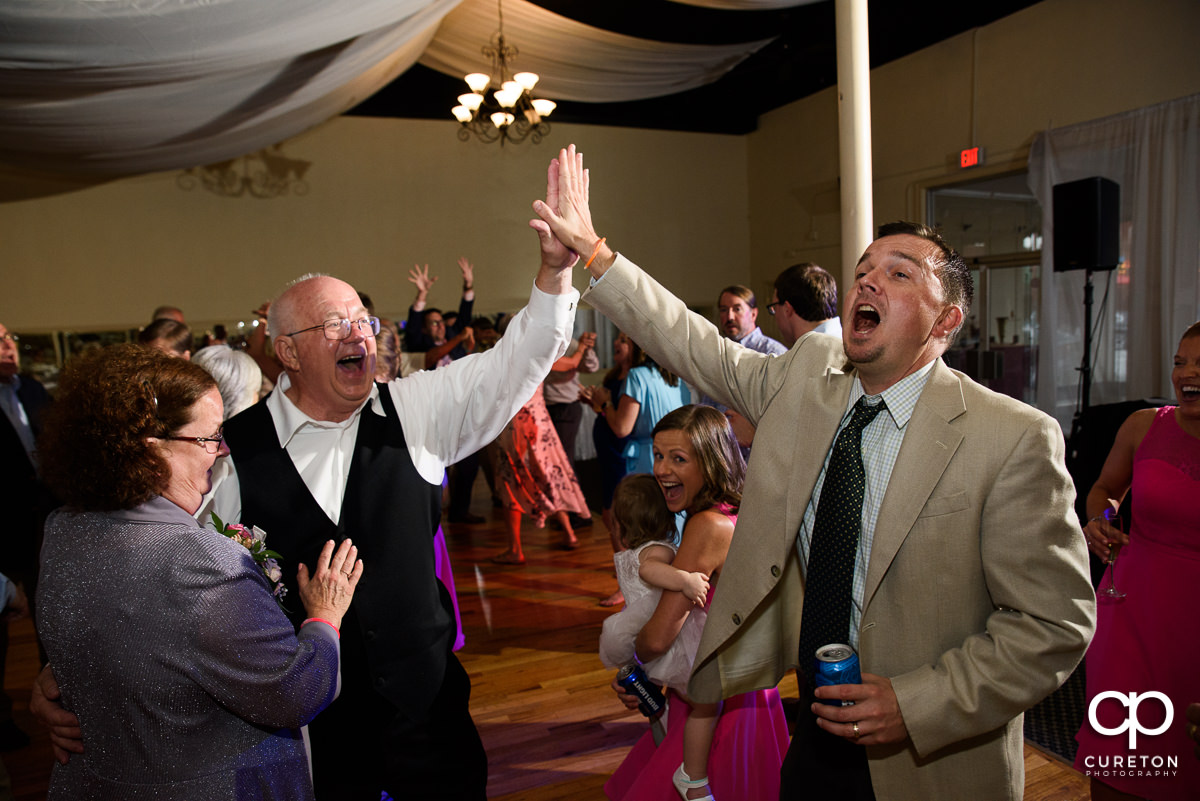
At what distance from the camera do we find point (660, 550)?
2.06 meters

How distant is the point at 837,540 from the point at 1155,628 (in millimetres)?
1299

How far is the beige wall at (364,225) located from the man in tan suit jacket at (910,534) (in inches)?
277

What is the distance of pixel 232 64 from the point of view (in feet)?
11.6

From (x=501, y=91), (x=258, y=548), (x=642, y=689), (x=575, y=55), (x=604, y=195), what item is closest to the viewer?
(x=258, y=548)

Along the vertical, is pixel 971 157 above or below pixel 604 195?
below

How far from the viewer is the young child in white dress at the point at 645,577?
2.00 m

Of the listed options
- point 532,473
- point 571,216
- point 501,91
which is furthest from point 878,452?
point 501,91

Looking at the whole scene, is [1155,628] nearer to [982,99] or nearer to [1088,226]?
[1088,226]

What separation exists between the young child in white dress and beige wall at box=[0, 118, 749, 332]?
20.9 feet

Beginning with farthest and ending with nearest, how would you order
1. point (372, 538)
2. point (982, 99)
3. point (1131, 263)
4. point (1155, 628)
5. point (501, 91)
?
1. point (982, 99)
2. point (501, 91)
3. point (1131, 263)
4. point (1155, 628)
5. point (372, 538)

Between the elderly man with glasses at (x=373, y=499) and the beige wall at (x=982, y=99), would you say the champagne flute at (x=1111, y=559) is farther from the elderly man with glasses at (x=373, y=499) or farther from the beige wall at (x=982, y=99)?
the beige wall at (x=982, y=99)

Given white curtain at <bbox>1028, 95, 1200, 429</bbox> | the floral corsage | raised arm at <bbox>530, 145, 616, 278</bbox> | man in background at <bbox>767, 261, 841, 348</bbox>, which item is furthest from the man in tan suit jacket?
white curtain at <bbox>1028, 95, 1200, 429</bbox>

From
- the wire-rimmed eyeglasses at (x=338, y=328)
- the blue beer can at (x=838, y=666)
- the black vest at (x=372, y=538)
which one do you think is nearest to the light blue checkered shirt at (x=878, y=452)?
the blue beer can at (x=838, y=666)

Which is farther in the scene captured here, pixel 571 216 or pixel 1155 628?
pixel 1155 628
